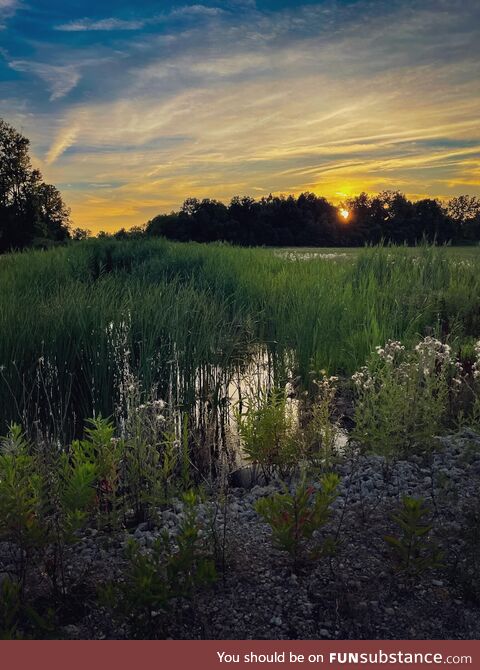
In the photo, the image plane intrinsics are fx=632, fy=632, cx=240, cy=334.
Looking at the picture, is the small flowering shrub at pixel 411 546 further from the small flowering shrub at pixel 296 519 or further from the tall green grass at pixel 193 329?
the tall green grass at pixel 193 329

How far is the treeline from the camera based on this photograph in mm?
41625

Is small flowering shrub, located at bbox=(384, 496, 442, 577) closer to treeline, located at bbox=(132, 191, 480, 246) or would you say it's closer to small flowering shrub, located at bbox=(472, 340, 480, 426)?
small flowering shrub, located at bbox=(472, 340, 480, 426)

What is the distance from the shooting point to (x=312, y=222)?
153 feet

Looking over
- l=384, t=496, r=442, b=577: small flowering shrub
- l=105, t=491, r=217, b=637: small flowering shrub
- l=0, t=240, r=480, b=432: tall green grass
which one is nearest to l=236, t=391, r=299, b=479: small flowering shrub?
l=0, t=240, r=480, b=432: tall green grass

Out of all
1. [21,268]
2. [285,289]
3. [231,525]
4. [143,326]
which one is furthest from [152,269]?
[231,525]

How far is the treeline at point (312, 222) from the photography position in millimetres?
41625

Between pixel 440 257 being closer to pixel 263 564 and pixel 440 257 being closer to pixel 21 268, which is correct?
pixel 21 268

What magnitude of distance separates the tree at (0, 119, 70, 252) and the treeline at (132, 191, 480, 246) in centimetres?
760

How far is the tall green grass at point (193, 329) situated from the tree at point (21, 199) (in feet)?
96.9

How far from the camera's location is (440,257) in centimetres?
1327

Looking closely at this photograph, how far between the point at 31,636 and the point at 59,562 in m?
0.64

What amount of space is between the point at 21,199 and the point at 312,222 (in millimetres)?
20529

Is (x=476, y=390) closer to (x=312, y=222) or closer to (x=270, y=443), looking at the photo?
(x=270, y=443)

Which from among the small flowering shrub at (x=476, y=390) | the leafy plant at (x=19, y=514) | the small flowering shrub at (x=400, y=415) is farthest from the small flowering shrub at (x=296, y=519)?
the small flowering shrub at (x=476, y=390)
